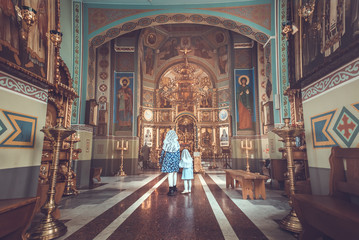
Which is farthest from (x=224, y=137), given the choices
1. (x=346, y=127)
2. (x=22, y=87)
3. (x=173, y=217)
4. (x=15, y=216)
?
(x=15, y=216)

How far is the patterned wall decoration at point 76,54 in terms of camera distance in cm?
702

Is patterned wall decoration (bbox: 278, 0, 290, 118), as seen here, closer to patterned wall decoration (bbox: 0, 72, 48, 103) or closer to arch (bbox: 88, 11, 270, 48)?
arch (bbox: 88, 11, 270, 48)

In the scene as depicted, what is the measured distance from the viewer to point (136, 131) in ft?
36.4

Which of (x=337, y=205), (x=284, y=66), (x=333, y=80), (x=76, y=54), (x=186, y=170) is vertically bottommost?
(x=186, y=170)

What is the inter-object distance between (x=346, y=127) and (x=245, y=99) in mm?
9285

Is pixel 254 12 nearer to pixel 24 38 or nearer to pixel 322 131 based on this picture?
pixel 322 131

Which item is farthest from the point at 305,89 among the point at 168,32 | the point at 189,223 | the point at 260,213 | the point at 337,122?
the point at 168,32

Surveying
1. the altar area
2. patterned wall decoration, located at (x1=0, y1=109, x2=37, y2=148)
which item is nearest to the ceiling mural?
patterned wall decoration, located at (x1=0, y1=109, x2=37, y2=148)

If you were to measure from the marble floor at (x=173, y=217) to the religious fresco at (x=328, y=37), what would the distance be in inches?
90.3

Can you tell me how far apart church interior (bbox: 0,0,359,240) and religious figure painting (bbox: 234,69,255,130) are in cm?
Answer: 29

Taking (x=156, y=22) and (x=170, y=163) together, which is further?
(x=156, y=22)

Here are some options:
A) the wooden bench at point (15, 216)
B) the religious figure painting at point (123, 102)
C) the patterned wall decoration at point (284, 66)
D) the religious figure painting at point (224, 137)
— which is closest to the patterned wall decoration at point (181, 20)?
the patterned wall decoration at point (284, 66)

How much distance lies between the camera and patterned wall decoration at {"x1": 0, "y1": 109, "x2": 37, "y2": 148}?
2.68 m

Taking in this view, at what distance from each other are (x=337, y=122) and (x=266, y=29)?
20.3ft
